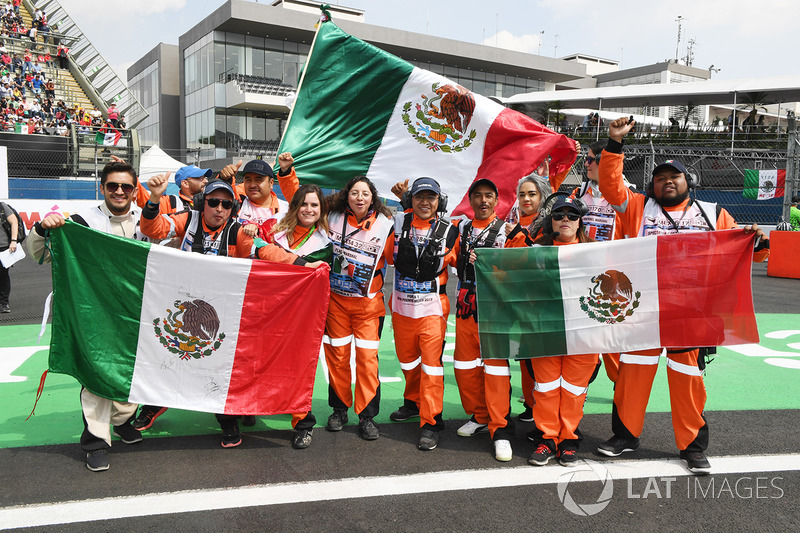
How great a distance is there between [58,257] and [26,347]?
11.7 feet

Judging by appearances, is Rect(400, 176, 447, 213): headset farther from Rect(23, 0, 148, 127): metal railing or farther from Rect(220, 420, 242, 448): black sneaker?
Rect(23, 0, 148, 127): metal railing

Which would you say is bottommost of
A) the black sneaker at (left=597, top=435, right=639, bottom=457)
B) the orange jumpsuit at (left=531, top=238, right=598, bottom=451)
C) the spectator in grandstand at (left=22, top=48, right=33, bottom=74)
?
the black sneaker at (left=597, top=435, right=639, bottom=457)

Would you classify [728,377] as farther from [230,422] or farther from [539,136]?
[230,422]

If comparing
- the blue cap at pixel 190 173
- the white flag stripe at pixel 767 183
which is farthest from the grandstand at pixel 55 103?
the white flag stripe at pixel 767 183

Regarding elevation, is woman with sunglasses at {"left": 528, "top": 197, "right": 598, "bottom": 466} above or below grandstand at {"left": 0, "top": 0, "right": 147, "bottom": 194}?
below

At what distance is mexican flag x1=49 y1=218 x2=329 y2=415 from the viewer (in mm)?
4125

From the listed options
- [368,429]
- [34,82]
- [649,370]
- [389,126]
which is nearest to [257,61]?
[34,82]

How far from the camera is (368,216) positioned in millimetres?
4723

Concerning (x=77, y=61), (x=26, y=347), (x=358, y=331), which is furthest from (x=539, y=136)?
(x=77, y=61)

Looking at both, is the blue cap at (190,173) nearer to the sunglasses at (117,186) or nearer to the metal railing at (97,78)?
the sunglasses at (117,186)

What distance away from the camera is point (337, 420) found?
4.67 meters

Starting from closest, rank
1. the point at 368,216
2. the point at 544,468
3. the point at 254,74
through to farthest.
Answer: the point at 544,468 < the point at 368,216 < the point at 254,74

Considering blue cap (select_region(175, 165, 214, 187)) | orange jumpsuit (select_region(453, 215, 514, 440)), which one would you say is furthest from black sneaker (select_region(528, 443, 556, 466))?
blue cap (select_region(175, 165, 214, 187))

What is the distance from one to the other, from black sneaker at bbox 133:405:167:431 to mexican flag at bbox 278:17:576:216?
98.5 inches
